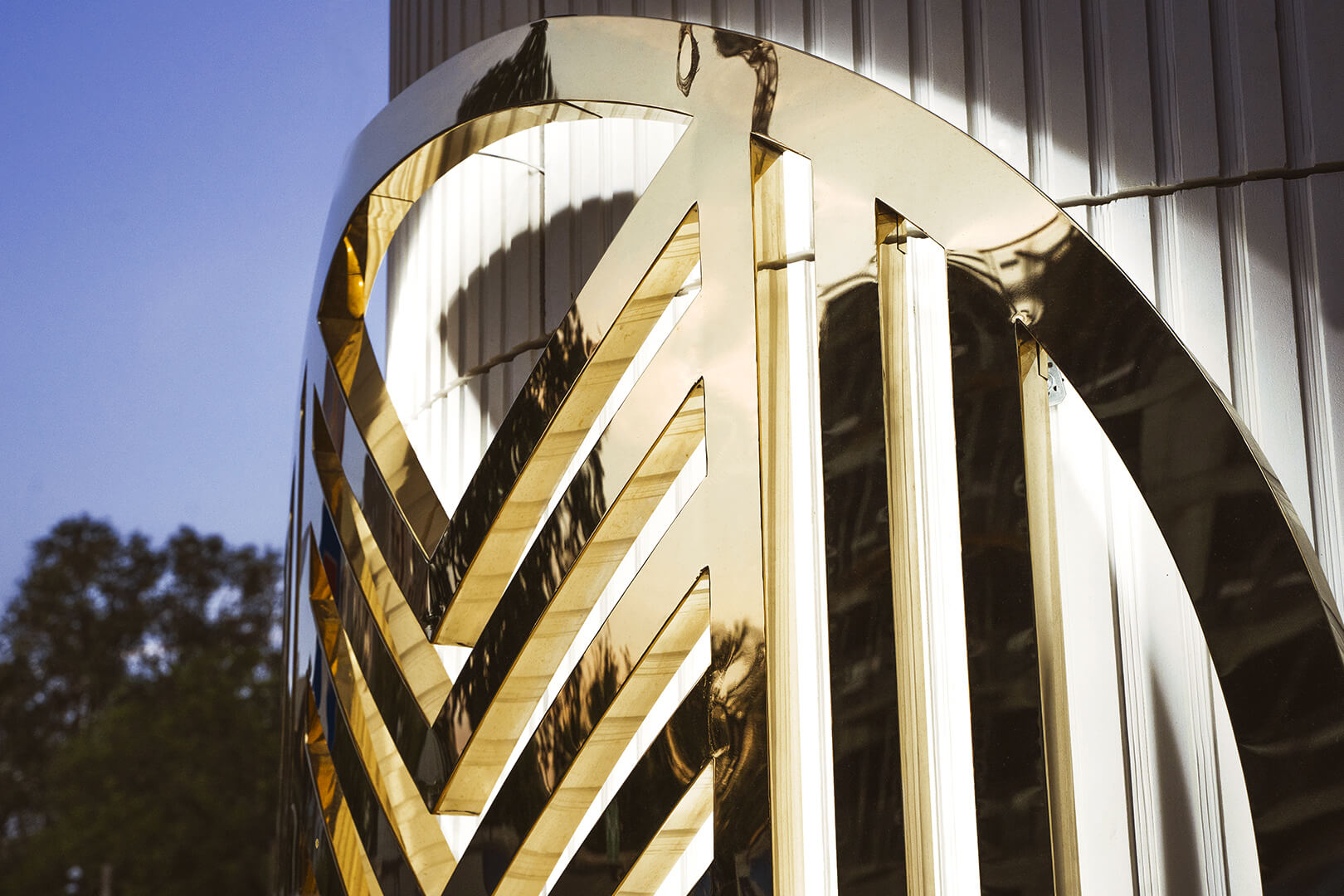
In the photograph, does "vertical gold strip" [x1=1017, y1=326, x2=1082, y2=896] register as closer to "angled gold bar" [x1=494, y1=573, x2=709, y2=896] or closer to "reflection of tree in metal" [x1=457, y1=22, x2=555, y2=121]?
"angled gold bar" [x1=494, y1=573, x2=709, y2=896]

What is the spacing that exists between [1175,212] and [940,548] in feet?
2.09

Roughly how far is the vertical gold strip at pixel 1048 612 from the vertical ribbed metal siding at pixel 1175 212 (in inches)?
1.7

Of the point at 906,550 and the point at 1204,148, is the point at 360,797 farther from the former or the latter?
the point at 1204,148

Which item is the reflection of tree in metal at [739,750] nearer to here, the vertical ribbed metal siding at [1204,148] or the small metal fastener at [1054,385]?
the small metal fastener at [1054,385]

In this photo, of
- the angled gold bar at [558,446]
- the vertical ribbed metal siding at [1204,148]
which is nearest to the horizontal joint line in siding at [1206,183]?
the vertical ribbed metal siding at [1204,148]

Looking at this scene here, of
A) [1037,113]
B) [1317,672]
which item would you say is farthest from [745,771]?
[1037,113]

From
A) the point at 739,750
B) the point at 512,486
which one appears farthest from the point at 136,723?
the point at 739,750

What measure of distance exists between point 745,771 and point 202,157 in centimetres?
2316

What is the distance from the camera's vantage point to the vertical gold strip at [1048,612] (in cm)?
145

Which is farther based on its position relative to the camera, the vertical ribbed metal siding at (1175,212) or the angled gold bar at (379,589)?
the angled gold bar at (379,589)

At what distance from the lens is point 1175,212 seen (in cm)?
159

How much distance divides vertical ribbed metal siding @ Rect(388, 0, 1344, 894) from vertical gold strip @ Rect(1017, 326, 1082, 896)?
0.14 ft

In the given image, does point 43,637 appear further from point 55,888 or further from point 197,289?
point 197,289

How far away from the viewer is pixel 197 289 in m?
26.6
